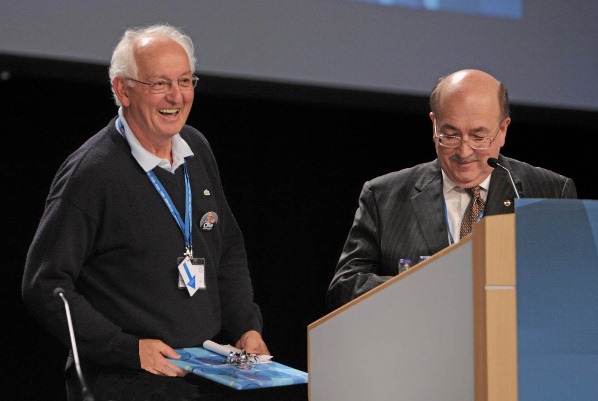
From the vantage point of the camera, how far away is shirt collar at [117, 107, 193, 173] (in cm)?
261

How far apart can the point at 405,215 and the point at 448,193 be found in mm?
148

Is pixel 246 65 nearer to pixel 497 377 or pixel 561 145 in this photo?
pixel 561 145

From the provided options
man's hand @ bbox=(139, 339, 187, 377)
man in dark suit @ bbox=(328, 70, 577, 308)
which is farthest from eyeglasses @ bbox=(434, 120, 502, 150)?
man's hand @ bbox=(139, 339, 187, 377)

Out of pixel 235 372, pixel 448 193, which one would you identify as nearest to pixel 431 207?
pixel 448 193

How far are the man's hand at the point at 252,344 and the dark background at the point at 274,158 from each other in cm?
191

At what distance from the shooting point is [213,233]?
2.76 meters

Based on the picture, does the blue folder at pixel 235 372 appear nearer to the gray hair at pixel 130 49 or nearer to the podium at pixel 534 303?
the podium at pixel 534 303

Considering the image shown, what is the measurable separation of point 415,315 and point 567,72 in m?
3.46

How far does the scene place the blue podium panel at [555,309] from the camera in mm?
1596

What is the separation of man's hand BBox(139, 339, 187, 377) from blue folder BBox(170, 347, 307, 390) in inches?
0.7

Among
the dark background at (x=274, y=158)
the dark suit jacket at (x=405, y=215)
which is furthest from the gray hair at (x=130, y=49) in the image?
the dark background at (x=274, y=158)

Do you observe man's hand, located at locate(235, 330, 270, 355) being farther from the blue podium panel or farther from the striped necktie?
the blue podium panel

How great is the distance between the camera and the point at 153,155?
263 cm

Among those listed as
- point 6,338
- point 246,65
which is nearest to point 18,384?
point 6,338
